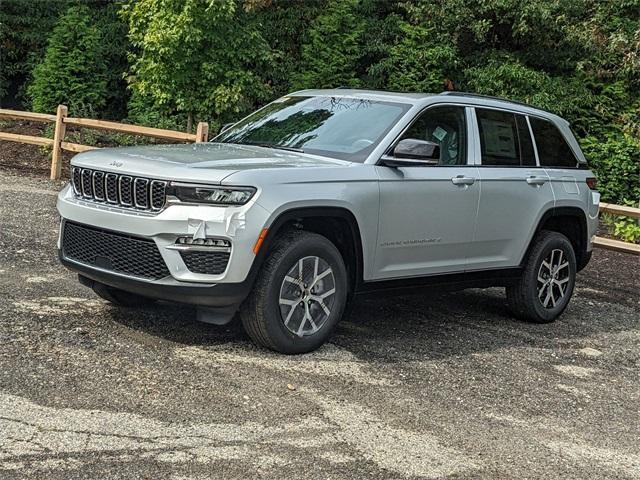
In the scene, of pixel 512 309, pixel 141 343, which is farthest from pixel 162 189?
pixel 512 309

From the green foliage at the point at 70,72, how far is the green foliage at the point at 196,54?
323 centimetres

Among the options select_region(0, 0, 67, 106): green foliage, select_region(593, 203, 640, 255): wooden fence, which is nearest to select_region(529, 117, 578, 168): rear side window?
select_region(593, 203, 640, 255): wooden fence

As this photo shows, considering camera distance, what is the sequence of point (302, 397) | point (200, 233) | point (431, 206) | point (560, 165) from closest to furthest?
point (302, 397) → point (200, 233) → point (431, 206) → point (560, 165)

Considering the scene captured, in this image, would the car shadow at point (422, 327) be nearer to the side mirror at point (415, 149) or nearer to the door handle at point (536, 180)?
the side mirror at point (415, 149)

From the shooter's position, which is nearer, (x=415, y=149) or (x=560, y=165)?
(x=415, y=149)

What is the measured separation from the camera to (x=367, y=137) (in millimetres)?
6660

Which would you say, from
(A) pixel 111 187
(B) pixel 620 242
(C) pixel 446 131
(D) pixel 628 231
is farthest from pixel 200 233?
(D) pixel 628 231

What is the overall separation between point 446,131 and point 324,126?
1.01 meters

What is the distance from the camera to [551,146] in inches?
327

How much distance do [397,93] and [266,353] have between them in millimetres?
2515

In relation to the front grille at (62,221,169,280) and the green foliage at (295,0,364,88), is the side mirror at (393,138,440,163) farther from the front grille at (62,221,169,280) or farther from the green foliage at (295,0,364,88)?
the green foliage at (295,0,364,88)

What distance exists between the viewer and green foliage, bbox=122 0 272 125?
56.4ft

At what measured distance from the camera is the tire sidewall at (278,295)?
5852 millimetres

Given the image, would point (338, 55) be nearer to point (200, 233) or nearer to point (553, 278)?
point (553, 278)
